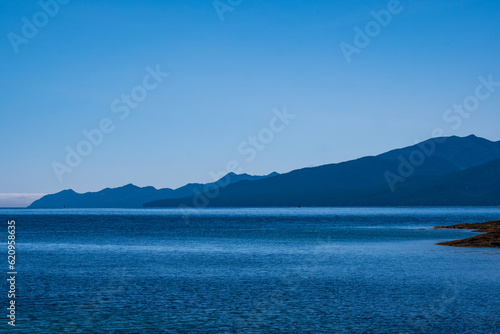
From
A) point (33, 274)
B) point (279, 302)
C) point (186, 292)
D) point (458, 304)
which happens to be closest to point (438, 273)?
point (458, 304)

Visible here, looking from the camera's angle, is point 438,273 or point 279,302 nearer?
point 279,302

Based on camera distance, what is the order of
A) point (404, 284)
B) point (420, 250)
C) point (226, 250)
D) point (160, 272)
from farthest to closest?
point (226, 250) → point (420, 250) → point (160, 272) → point (404, 284)

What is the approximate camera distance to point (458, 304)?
35094 millimetres

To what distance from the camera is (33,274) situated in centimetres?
5238

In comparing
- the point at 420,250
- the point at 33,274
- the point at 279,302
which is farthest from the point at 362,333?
the point at 420,250

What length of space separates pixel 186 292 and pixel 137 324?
1120 centimetres

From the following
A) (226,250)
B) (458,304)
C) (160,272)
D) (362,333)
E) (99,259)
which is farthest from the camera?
(226,250)

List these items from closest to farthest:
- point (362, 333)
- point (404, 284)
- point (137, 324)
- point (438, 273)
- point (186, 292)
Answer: point (362, 333)
point (137, 324)
point (186, 292)
point (404, 284)
point (438, 273)

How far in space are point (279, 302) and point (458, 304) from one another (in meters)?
11.1

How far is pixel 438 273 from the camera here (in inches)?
1969

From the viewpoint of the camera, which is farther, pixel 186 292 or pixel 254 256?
pixel 254 256

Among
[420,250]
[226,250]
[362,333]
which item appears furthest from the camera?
[226,250]

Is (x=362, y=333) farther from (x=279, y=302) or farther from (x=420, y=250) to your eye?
(x=420, y=250)

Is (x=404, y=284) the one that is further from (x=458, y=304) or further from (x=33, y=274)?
(x=33, y=274)
